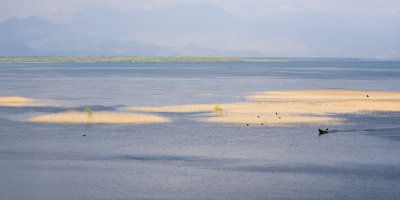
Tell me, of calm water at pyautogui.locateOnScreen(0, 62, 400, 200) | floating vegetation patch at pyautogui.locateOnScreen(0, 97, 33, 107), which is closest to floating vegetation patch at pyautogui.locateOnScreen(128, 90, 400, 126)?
calm water at pyautogui.locateOnScreen(0, 62, 400, 200)

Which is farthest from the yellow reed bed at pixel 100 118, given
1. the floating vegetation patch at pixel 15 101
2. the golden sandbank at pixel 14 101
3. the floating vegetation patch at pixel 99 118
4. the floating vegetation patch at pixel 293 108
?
the golden sandbank at pixel 14 101

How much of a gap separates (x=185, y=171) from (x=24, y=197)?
7889 millimetres

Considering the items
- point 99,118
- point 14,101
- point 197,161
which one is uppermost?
point 14,101

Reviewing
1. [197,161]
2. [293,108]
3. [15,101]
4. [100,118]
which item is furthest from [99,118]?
[15,101]

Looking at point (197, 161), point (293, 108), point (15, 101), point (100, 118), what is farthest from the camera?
point (15, 101)

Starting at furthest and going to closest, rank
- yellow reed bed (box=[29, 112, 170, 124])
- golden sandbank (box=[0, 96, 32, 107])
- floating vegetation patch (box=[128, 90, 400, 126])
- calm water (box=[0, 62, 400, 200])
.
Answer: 1. golden sandbank (box=[0, 96, 32, 107])
2. floating vegetation patch (box=[128, 90, 400, 126])
3. yellow reed bed (box=[29, 112, 170, 124])
4. calm water (box=[0, 62, 400, 200])

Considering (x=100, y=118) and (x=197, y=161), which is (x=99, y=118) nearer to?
(x=100, y=118)

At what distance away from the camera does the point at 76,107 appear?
56.7 m

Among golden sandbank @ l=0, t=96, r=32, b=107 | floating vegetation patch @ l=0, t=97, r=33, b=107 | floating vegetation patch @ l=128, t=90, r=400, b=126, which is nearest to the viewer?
floating vegetation patch @ l=128, t=90, r=400, b=126

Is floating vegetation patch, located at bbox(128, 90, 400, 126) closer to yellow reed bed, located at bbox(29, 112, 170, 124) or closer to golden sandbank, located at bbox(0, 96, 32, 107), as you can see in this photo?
yellow reed bed, located at bbox(29, 112, 170, 124)

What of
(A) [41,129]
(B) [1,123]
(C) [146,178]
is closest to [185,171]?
(C) [146,178]

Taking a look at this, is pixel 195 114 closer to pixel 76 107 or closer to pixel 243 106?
pixel 243 106

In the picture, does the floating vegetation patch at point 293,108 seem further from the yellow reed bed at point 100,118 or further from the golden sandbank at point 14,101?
the golden sandbank at point 14,101

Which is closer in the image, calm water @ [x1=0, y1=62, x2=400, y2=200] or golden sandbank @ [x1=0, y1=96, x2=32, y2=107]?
calm water @ [x1=0, y1=62, x2=400, y2=200]
